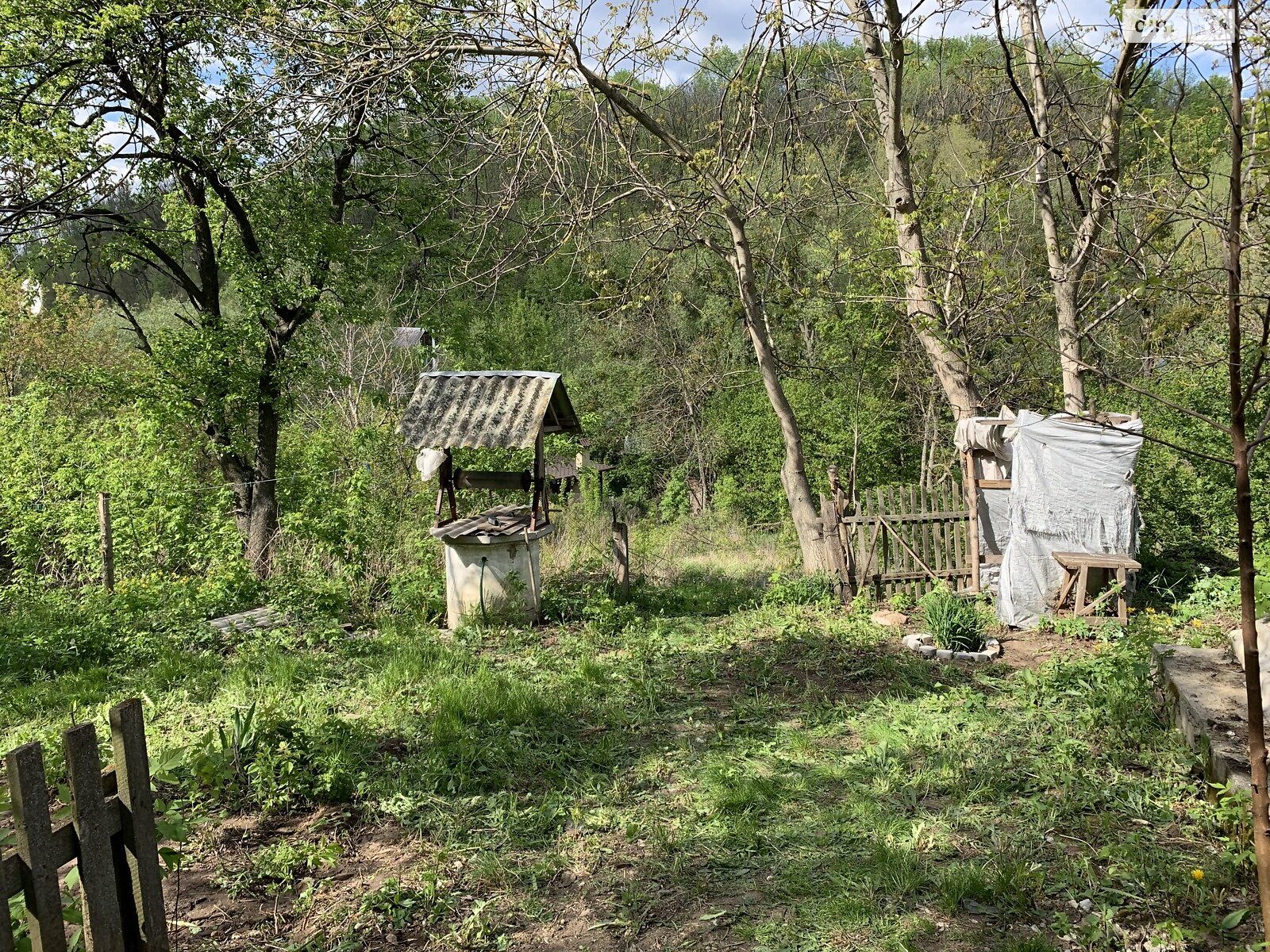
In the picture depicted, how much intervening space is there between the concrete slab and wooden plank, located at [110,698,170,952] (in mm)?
4492

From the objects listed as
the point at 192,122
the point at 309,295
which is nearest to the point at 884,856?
the point at 309,295

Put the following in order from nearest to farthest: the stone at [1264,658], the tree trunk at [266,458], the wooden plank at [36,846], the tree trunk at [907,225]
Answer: the wooden plank at [36,846] < the stone at [1264,658] < the tree trunk at [907,225] < the tree trunk at [266,458]

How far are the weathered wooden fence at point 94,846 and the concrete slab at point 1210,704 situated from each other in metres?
4.52

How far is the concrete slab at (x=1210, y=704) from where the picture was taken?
424 cm

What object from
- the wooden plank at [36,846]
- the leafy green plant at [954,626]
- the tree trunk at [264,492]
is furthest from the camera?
the tree trunk at [264,492]

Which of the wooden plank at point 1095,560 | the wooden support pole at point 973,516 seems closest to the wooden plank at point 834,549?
the wooden support pole at point 973,516

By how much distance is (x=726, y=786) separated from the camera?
4785mm

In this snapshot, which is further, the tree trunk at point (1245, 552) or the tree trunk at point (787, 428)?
the tree trunk at point (787, 428)

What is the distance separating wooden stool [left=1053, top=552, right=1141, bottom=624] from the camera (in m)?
8.57

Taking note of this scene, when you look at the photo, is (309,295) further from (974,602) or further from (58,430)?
(974,602)

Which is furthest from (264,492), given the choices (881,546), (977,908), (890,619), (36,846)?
(977,908)

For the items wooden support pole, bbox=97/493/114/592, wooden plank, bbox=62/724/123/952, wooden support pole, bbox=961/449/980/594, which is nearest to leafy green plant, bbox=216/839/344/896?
wooden plank, bbox=62/724/123/952

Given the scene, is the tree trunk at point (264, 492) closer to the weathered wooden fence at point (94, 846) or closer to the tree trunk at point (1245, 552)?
the weathered wooden fence at point (94, 846)

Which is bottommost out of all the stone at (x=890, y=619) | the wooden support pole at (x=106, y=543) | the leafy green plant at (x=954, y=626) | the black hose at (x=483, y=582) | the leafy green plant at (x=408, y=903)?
the stone at (x=890, y=619)
